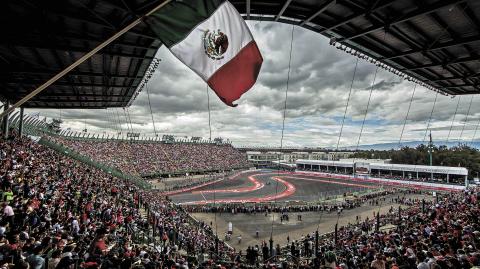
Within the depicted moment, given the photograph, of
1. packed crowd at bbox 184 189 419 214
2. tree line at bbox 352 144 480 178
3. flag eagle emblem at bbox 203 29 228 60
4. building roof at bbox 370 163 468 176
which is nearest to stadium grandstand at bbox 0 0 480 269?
flag eagle emblem at bbox 203 29 228 60

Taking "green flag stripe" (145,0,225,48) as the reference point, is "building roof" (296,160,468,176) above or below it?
below

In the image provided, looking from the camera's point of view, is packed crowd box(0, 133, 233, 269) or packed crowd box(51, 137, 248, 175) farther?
packed crowd box(51, 137, 248, 175)

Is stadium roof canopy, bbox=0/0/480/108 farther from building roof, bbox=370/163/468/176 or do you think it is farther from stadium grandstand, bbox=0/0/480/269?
building roof, bbox=370/163/468/176

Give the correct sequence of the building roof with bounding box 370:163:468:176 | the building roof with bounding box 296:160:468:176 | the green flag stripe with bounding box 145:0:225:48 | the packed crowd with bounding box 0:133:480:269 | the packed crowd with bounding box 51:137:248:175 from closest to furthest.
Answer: the green flag stripe with bounding box 145:0:225:48
the packed crowd with bounding box 0:133:480:269
the building roof with bounding box 370:163:468:176
the building roof with bounding box 296:160:468:176
the packed crowd with bounding box 51:137:248:175

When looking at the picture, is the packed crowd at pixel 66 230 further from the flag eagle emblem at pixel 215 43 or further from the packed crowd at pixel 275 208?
the packed crowd at pixel 275 208

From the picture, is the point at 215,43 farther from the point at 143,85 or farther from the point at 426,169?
the point at 426,169

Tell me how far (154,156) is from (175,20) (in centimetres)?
6488

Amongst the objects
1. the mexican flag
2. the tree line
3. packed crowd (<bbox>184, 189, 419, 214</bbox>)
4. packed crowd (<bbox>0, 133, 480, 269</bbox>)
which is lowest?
packed crowd (<bbox>184, 189, 419, 214</bbox>)

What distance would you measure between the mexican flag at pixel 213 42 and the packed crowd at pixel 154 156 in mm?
43069

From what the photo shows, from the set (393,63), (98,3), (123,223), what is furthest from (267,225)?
(98,3)

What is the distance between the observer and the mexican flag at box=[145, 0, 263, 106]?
187 inches

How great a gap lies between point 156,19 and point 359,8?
6834 mm

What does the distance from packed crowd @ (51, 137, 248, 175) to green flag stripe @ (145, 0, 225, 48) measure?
43.3m

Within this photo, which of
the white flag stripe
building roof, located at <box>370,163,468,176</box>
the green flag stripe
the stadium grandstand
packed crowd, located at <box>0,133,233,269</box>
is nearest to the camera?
the green flag stripe
